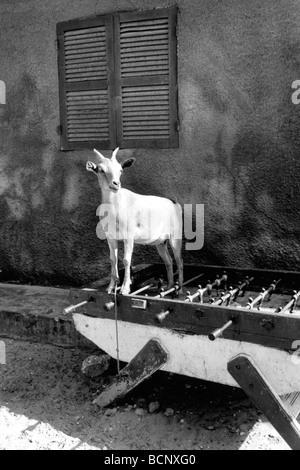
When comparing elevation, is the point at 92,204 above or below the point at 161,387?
above

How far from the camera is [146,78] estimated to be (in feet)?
16.0

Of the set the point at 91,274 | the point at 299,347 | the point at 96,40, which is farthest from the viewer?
the point at 91,274

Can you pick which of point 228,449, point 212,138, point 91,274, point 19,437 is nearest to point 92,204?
point 91,274

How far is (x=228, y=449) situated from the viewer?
331 cm

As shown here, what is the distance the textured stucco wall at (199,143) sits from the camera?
4.50 metres

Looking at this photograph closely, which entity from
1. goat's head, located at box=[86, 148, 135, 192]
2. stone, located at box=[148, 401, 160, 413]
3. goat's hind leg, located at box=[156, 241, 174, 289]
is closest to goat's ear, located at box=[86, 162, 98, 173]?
goat's head, located at box=[86, 148, 135, 192]

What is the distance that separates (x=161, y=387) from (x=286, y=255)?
1698mm

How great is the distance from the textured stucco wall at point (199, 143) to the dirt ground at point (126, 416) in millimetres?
1410

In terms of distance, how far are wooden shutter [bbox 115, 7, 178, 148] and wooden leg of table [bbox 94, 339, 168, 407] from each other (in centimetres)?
224

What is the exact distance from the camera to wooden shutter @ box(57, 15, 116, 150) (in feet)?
16.5

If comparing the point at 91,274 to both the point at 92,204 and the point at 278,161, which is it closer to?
the point at 92,204

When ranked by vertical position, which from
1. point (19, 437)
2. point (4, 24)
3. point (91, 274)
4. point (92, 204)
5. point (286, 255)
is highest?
point (4, 24)

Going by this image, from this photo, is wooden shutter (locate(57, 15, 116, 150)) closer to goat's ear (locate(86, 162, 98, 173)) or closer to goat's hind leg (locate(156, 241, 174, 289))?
goat's hind leg (locate(156, 241, 174, 289))

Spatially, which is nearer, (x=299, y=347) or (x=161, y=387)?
(x=299, y=347)
